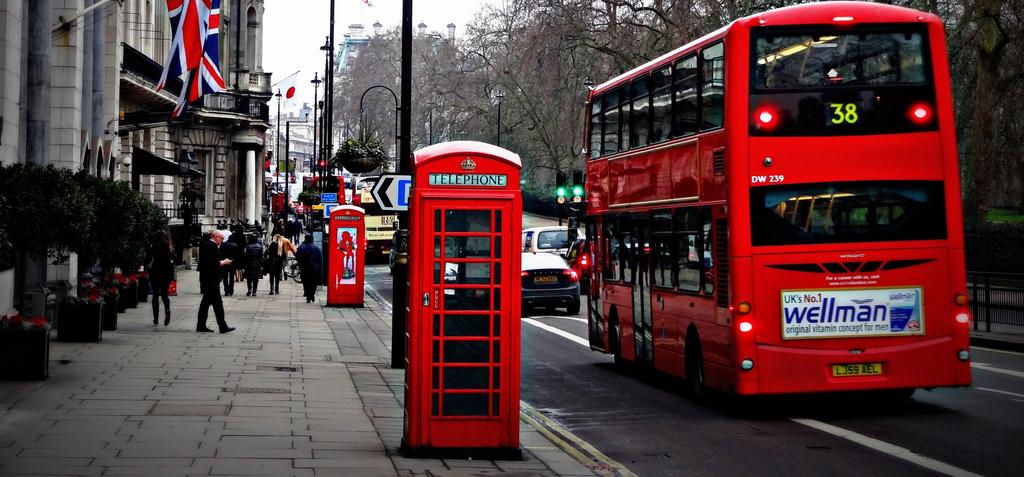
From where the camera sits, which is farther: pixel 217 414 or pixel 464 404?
pixel 217 414

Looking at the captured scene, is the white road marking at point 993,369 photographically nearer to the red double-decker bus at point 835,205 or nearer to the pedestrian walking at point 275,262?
the red double-decker bus at point 835,205

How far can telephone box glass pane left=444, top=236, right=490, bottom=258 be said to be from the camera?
33.7 feet

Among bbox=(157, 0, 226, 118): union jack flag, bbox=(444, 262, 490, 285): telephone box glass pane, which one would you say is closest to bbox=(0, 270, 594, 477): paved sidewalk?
bbox=(444, 262, 490, 285): telephone box glass pane

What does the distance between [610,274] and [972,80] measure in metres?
21.6

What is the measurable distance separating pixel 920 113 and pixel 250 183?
58.8 meters

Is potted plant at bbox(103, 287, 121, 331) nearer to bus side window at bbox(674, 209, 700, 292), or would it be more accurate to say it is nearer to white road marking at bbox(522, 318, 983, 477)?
bus side window at bbox(674, 209, 700, 292)

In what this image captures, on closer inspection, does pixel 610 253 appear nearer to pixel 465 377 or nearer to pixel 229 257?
pixel 465 377

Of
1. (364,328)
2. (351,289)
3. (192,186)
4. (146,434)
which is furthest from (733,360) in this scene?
(192,186)

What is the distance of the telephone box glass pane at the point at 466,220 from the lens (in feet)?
33.6

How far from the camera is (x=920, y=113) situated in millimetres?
13352

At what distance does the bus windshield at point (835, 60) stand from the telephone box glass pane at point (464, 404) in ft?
15.7

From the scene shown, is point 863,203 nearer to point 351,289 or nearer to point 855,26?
point 855,26

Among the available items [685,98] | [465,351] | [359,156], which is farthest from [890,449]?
[359,156]

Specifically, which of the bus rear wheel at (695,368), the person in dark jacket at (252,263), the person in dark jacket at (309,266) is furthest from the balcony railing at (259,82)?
the bus rear wheel at (695,368)
